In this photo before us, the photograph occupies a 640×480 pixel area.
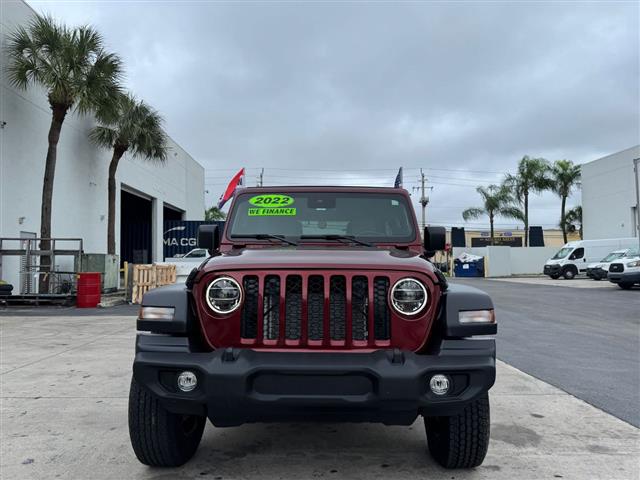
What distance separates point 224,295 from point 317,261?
0.55 metres

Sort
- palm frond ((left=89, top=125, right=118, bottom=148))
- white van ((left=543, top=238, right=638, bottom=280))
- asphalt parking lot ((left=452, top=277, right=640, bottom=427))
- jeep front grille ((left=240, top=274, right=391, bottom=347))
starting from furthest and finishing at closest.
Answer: white van ((left=543, top=238, right=638, bottom=280)) → palm frond ((left=89, top=125, right=118, bottom=148)) → asphalt parking lot ((left=452, top=277, right=640, bottom=427)) → jeep front grille ((left=240, top=274, right=391, bottom=347))

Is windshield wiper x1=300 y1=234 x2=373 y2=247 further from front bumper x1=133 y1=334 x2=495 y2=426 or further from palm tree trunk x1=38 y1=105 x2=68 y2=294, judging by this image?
palm tree trunk x1=38 y1=105 x2=68 y2=294

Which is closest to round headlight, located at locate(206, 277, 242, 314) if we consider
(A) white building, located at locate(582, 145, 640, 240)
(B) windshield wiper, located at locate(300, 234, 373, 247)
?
(B) windshield wiper, located at locate(300, 234, 373, 247)

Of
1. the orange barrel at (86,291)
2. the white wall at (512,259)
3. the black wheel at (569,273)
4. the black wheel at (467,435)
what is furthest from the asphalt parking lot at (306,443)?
the white wall at (512,259)

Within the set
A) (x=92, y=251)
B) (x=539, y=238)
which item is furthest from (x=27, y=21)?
(x=539, y=238)

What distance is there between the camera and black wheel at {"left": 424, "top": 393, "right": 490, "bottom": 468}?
3129 mm

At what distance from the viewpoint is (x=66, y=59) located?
1546 centimetres

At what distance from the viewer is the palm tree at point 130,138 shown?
19.9 meters

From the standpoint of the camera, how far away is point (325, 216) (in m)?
4.18

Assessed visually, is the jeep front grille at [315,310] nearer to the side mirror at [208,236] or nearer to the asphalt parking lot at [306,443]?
the asphalt parking lot at [306,443]

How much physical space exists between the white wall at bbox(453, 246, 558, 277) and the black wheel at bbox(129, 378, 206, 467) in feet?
122

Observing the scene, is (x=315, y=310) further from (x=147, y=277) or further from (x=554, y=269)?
(x=554, y=269)

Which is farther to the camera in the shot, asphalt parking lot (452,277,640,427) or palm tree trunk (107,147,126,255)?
palm tree trunk (107,147,126,255)

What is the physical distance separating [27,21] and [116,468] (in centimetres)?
1708
